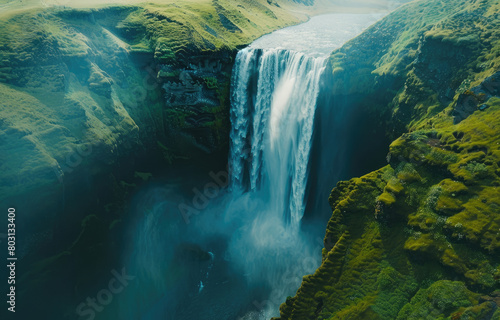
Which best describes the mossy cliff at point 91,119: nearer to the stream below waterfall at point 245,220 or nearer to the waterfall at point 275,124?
the waterfall at point 275,124

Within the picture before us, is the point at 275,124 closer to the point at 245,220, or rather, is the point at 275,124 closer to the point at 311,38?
the point at 245,220

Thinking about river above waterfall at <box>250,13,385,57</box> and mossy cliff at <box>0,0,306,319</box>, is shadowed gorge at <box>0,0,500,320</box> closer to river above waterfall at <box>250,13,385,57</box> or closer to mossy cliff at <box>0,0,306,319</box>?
mossy cliff at <box>0,0,306,319</box>

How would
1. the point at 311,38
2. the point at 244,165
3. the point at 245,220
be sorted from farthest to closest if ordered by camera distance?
the point at 311,38 → the point at 244,165 → the point at 245,220

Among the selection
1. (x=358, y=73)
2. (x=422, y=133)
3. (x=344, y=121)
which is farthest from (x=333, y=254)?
(x=358, y=73)

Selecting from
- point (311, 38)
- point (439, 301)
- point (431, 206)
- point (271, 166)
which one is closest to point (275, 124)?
point (271, 166)

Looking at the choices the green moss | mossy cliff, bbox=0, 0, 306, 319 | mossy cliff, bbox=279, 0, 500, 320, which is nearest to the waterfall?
mossy cliff, bbox=0, 0, 306, 319

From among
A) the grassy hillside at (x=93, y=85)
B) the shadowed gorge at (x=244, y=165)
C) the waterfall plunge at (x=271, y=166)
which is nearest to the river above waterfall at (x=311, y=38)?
the shadowed gorge at (x=244, y=165)
